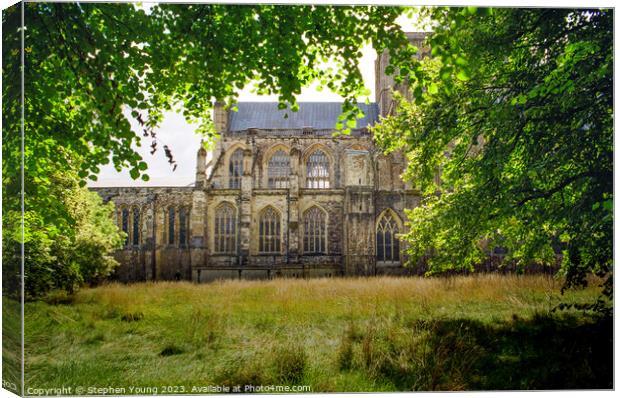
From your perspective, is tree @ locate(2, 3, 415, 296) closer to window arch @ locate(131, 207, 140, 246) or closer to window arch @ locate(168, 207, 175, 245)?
window arch @ locate(131, 207, 140, 246)

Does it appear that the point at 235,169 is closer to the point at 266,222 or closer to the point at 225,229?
the point at 266,222

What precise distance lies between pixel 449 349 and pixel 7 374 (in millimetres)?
5030

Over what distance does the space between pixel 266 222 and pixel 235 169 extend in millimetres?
2632

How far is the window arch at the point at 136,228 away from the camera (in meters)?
7.21

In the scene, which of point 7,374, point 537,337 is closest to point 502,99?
A: point 537,337

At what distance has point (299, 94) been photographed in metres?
6.05

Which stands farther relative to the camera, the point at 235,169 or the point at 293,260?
the point at 235,169

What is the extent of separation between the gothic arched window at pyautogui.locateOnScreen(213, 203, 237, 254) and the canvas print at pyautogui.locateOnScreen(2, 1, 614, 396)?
22.5 inches

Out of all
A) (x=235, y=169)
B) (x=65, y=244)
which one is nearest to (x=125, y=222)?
(x=65, y=244)

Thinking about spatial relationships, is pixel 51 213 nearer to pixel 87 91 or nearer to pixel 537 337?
pixel 87 91

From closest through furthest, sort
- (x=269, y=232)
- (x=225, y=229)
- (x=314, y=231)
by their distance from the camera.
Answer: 1. (x=225, y=229)
2. (x=314, y=231)
3. (x=269, y=232)

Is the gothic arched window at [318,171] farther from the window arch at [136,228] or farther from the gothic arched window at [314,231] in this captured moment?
the window arch at [136,228]

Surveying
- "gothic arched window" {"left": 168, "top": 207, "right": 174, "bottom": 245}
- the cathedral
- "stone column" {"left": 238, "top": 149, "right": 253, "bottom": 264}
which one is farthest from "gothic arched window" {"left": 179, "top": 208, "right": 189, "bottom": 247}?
"stone column" {"left": 238, "top": 149, "right": 253, "bottom": 264}

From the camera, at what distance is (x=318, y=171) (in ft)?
37.8
